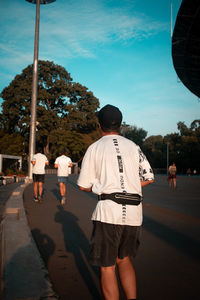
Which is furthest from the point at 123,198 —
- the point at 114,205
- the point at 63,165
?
the point at 63,165

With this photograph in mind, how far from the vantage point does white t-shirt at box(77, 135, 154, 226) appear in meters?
2.32

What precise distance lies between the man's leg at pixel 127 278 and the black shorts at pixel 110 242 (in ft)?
0.31

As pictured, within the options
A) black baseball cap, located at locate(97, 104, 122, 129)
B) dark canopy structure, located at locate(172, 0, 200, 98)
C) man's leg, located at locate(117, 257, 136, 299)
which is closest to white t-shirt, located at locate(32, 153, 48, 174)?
black baseball cap, located at locate(97, 104, 122, 129)

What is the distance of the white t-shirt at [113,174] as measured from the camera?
2.32 m

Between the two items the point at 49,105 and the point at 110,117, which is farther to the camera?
the point at 49,105

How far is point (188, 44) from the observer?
2333 centimetres

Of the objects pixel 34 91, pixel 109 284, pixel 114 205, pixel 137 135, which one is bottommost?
pixel 109 284

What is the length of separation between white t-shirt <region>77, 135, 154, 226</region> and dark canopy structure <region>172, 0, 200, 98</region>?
19.0 meters

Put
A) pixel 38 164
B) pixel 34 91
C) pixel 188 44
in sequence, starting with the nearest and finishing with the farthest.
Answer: pixel 38 164 → pixel 34 91 → pixel 188 44

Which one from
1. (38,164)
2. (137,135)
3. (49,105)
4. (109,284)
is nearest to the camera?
(109,284)

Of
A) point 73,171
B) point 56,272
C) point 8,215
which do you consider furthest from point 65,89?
point 56,272

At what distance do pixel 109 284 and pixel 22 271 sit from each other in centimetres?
146

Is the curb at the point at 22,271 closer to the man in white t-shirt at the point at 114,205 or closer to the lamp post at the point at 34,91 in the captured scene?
the man in white t-shirt at the point at 114,205

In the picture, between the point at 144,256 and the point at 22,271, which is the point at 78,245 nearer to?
the point at 144,256
